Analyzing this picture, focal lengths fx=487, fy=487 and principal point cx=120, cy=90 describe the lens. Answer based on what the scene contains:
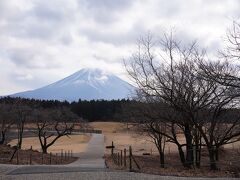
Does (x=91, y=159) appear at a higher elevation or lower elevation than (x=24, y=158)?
lower

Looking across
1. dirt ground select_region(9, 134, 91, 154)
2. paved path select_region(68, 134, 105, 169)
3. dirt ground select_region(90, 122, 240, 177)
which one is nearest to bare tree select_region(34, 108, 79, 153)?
paved path select_region(68, 134, 105, 169)

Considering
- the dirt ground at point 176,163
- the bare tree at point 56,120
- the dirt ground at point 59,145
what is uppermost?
the bare tree at point 56,120

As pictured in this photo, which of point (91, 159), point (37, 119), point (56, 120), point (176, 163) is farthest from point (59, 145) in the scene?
point (176, 163)

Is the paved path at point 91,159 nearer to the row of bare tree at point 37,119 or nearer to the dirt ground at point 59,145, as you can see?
the dirt ground at point 59,145

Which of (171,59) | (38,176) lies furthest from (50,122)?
(38,176)

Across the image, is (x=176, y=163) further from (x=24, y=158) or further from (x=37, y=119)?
(x=37, y=119)

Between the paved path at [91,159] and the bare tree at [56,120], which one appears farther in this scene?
the bare tree at [56,120]

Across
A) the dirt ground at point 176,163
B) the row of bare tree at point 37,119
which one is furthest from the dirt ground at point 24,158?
the row of bare tree at point 37,119

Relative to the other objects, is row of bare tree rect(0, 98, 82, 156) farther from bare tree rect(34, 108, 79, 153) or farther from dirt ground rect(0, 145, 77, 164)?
dirt ground rect(0, 145, 77, 164)

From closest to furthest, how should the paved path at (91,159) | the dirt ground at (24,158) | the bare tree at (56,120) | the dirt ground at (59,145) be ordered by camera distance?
the paved path at (91,159), the dirt ground at (24,158), the bare tree at (56,120), the dirt ground at (59,145)

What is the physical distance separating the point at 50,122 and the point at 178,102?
4806cm

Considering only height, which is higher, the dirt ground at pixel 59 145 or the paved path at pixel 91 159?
the dirt ground at pixel 59 145

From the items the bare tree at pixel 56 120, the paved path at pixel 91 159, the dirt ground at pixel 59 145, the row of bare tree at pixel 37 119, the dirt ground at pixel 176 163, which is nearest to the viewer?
the dirt ground at pixel 176 163

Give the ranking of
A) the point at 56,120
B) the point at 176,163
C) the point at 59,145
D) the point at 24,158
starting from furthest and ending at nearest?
the point at 59,145
the point at 56,120
the point at 176,163
the point at 24,158
